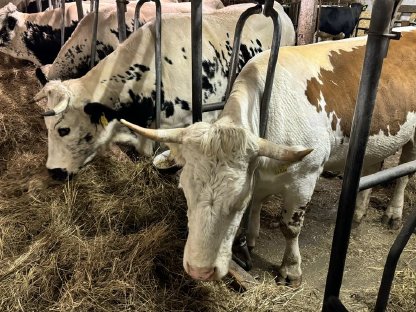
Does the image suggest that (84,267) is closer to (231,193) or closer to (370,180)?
(231,193)

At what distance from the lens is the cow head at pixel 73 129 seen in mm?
2721

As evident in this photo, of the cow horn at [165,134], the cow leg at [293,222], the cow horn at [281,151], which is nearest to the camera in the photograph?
the cow horn at [281,151]

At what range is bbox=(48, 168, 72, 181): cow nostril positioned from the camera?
288cm

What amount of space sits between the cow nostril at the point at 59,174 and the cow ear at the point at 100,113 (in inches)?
17.3

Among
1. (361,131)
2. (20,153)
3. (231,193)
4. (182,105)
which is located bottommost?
(20,153)

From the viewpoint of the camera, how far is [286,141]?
2.13 meters

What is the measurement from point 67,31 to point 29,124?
1.65 m

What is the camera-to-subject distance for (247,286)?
2160 millimetres

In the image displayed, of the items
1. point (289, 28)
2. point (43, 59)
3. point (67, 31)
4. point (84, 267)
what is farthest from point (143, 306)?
point (43, 59)

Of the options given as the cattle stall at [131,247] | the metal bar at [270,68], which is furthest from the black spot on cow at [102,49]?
the metal bar at [270,68]

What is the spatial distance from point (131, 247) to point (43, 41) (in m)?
4.14

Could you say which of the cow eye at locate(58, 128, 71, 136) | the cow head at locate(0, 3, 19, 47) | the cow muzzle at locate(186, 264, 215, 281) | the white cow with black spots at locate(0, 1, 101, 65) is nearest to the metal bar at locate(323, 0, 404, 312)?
the cow muzzle at locate(186, 264, 215, 281)

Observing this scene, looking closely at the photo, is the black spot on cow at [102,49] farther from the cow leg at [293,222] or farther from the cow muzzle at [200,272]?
the cow muzzle at [200,272]

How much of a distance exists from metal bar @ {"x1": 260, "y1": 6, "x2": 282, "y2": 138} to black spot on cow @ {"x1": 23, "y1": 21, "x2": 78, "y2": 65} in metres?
4.13
